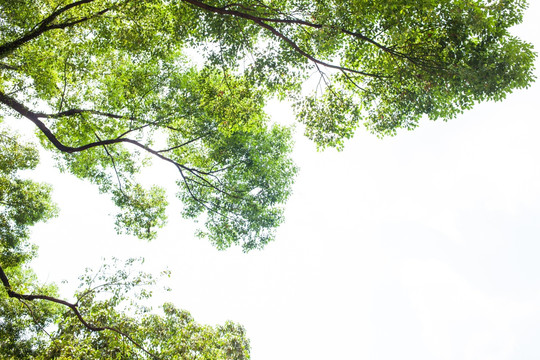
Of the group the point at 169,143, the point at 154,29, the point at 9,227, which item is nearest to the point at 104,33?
the point at 154,29

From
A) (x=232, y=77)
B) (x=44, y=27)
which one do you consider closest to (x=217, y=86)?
(x=232, y=77)

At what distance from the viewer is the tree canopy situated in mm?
6375

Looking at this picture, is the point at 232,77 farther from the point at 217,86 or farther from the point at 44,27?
the point at 44,27

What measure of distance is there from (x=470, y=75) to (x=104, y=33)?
1050 cm

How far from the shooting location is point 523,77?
6.06m

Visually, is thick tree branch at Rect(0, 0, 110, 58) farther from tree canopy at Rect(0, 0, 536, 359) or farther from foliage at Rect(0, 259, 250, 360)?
foliage at Rect(0, 259, 250, 360)

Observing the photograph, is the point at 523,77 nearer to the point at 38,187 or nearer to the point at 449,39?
the point at 449,39

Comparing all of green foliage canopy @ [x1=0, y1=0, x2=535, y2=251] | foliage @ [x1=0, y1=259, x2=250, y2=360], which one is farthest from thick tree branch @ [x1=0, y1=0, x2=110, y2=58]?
foliage @ [x1=0, y1=259, x2=250, y2=360]

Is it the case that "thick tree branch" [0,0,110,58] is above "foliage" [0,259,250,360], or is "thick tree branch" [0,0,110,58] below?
above

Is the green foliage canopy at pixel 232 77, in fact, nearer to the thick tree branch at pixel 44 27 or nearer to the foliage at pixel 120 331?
the thick tree branch at pixel 44 27

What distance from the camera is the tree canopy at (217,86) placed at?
6375 mm

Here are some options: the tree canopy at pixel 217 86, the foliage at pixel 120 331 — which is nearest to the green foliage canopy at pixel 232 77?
the tree canopy at pixel 217 86

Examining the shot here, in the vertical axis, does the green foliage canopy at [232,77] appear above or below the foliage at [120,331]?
above

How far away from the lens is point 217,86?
10.1m
